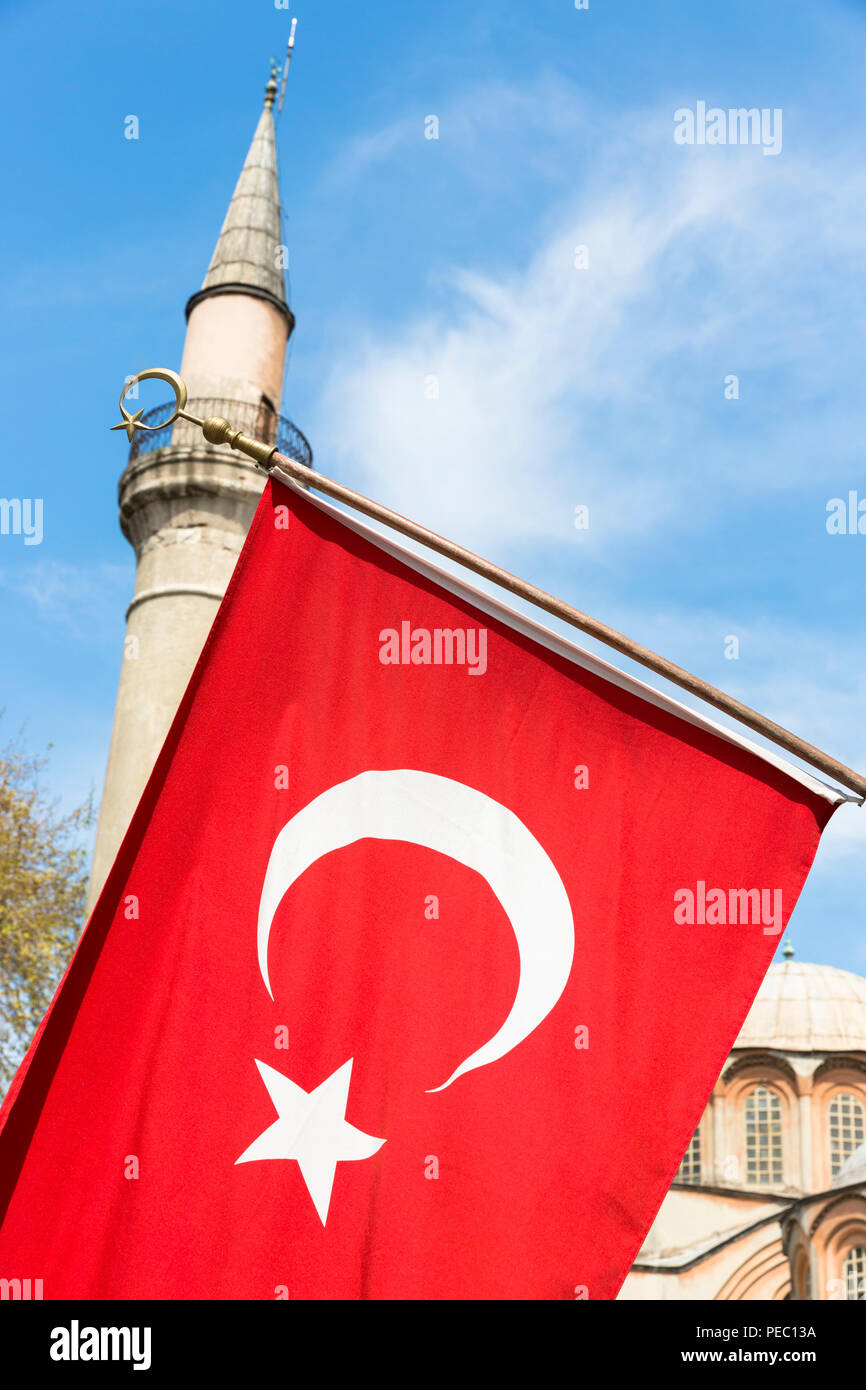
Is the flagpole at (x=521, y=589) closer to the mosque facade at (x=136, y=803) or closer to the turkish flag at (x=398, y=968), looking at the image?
the turkish flag at (x=398, y=968)

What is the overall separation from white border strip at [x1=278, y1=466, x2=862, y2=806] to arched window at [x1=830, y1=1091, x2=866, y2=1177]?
36713 mm

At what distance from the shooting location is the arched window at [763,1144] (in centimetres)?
3797

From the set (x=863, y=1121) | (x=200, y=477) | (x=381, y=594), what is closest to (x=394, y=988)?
(x=381, y=594)

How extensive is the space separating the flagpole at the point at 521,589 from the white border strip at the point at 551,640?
1.9 inches

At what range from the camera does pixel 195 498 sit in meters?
20.1

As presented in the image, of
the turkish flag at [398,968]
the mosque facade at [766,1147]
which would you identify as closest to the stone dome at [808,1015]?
the mosque facade at [766,1147]

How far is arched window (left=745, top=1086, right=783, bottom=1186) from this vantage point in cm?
3797

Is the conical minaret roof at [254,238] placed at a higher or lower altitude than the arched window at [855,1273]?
higher

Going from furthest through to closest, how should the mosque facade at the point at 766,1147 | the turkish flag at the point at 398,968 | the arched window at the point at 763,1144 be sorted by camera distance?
the arched window at the point at 763,1144 < the mosque facade at the point at 766,1147 < the turkish flag at the point at 398,968

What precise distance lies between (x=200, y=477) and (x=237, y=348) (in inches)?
98.0

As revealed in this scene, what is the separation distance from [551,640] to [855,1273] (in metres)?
28.5

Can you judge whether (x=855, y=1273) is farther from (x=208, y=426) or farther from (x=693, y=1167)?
(x=208, y=426)

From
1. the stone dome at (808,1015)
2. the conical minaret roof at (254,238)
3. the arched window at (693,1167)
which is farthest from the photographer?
the stone dome at (808,1015)

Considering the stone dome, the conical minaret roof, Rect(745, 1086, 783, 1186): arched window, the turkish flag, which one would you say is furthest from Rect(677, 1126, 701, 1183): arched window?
the turkish flag
